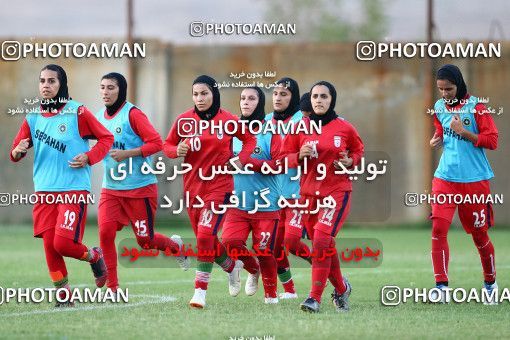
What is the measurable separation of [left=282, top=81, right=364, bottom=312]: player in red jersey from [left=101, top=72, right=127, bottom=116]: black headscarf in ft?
6.19

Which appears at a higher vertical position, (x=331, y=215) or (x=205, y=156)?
(x=205, y=156)

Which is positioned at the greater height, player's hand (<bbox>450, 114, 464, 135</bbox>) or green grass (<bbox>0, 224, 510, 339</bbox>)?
player's hand (<bbox>450, 114, 464, 135</bbox>)

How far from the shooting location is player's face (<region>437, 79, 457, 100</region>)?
1163cm

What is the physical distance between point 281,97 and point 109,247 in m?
2.40

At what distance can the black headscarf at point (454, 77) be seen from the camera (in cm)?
1157

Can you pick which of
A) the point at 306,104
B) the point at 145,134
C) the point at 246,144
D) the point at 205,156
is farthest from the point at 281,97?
the point at 145,134

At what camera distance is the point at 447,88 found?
11680 millimetres

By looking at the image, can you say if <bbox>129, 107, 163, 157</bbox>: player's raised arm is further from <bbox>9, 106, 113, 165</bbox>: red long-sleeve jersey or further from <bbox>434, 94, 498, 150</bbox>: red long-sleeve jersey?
<bbox>434, 94, 498, 150</bbox>: red long-sleeve jersey

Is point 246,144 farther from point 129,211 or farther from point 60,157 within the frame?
point 60,157

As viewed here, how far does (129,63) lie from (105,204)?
15.1m

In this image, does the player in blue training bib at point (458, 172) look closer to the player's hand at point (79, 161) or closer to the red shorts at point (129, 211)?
the red shorts at point (129, 211)

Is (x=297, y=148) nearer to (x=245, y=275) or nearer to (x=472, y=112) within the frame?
(x=472, y=112)

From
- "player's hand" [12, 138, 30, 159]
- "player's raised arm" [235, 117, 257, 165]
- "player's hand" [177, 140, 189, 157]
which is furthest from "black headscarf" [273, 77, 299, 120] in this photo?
"player's hand" [12, 138, 30, 159]

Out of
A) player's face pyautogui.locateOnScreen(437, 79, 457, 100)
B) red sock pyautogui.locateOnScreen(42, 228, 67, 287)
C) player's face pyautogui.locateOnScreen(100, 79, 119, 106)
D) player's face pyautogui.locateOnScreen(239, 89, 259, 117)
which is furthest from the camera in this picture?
player's face pyautogui.locateOnScreen(239, 89, 259, 117)
